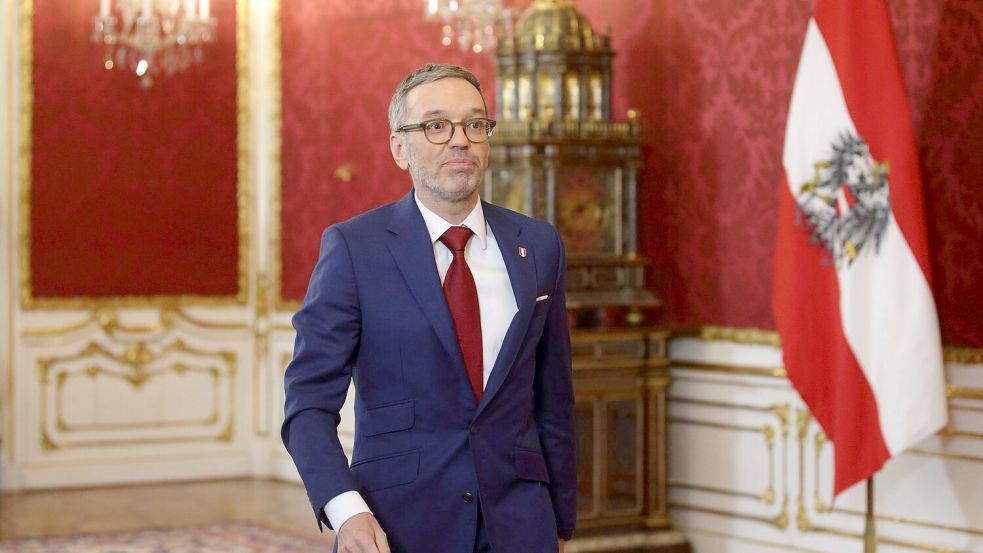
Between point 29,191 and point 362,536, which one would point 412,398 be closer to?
point 362,536

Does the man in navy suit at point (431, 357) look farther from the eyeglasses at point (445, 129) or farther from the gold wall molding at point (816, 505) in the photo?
the gold wall molding at point (816, 505)

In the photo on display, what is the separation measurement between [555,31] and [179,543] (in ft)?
8.50

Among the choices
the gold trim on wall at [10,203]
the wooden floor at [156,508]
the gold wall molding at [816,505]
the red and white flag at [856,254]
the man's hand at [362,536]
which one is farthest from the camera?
the gold trim on wall at [10,203]

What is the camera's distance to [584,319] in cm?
548

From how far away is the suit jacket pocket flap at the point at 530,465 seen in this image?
2.28 metres

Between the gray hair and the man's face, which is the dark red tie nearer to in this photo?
the man's face

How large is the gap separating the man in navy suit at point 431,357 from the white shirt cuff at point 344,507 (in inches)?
1.5

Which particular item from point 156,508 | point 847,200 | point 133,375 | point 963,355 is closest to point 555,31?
point 847,200

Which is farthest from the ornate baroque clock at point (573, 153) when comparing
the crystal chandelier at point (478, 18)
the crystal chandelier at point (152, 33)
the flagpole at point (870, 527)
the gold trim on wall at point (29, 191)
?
the gold trim on wall at point (29, 191)

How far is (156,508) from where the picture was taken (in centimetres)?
665

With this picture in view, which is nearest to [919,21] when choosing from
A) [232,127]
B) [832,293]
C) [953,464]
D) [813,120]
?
[813,120]

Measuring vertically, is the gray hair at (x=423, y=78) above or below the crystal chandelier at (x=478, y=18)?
below

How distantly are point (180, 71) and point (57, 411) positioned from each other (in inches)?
73.8

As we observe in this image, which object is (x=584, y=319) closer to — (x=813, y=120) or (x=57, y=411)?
(x=813, y=120)
